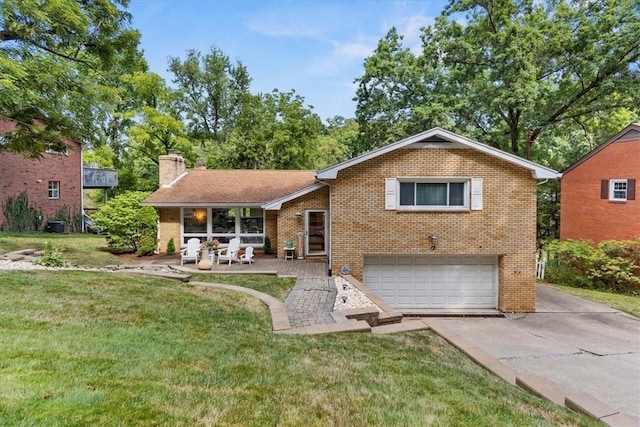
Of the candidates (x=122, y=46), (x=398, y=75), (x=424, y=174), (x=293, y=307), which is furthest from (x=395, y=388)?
(x=398, y=75)

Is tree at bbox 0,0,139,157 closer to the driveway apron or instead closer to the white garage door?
the driveway apron

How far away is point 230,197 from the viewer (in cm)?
1628

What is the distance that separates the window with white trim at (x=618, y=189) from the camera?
1659 centimetres

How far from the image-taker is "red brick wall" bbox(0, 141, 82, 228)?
1983 centimetres

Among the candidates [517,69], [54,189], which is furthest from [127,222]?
[517,69]

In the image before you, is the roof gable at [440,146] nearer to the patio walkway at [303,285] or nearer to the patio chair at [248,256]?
the patio walkway at [303,285]

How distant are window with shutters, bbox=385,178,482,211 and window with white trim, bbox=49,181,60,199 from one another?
861 inches

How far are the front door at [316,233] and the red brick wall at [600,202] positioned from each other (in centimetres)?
1406

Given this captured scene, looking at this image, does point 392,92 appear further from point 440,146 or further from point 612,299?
point 612,299

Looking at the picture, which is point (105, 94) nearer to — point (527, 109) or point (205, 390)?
point (205, 390)

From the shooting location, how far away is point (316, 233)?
1554cm

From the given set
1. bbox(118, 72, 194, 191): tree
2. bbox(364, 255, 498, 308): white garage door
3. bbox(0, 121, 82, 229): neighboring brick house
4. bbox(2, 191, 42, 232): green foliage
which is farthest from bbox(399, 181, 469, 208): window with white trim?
bbox(2, 191, 42, 232): green foliage

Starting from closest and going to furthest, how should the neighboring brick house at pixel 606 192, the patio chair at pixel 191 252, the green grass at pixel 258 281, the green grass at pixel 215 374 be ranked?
1. the green grass at pixel 215 374
2. the green grass at pixel 258 281
3. the patio chair at pixel 191 252
4. the neighboring brick house at pixel 606 192

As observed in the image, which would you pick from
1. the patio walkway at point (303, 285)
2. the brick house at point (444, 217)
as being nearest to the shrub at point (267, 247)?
the patio walkway at point (303, 285)
